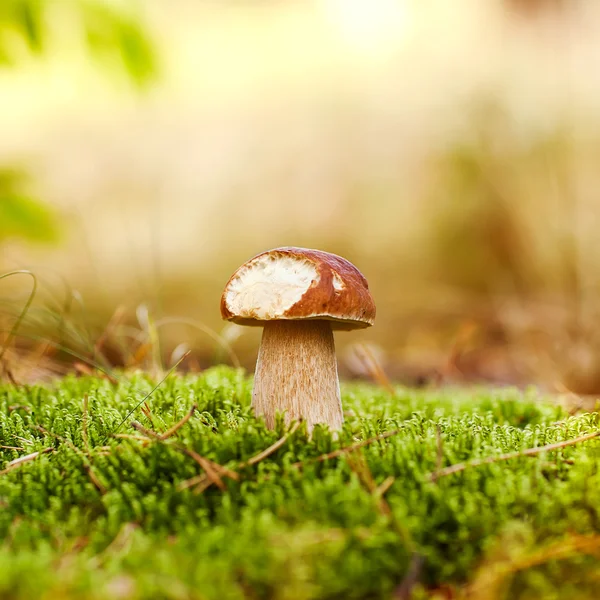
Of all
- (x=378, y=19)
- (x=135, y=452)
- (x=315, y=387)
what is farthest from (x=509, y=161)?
(x=135, y=452)

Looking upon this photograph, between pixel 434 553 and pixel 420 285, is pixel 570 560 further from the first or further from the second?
pixel 420 285

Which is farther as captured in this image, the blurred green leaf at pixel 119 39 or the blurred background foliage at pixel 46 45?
the blurred green leaf at pixel 119 39

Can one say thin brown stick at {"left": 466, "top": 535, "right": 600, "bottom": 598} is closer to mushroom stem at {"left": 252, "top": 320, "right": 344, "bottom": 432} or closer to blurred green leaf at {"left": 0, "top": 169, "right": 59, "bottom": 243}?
mushroom stem at {"left": 252, "top": 320, "right": 344, "bottom": 432}

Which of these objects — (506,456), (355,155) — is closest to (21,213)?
(506,456)

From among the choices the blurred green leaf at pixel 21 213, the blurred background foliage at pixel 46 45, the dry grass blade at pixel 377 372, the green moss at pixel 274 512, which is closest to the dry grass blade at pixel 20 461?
the green moss at pixel 274 512

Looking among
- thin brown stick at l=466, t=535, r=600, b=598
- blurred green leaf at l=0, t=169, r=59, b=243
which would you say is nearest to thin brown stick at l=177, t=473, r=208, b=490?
thin brown stick at l=466, t=535, r=600, b=598

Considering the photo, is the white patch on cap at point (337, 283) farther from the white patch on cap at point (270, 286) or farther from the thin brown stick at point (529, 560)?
the thin brown stick at point (529, 560)

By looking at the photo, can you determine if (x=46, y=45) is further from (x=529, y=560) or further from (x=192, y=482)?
(x=529, y=560)
